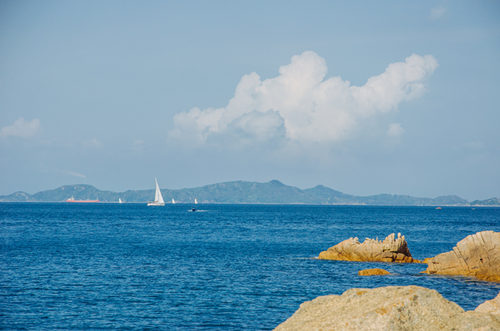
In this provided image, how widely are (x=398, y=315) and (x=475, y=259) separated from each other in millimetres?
35991

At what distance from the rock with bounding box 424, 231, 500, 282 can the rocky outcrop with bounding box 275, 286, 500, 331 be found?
3231 cm

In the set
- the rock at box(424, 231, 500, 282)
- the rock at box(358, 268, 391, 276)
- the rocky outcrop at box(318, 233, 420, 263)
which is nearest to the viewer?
the rock at box(424, 231, 500, 282)

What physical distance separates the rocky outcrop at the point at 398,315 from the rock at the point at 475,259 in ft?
106

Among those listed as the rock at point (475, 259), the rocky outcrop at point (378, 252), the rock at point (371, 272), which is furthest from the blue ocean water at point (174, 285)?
the rocky outcrop at point (378, 252)

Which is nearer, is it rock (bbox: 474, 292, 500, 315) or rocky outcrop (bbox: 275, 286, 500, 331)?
rocky outcrop (bbox: 275, 286, 500, 331)

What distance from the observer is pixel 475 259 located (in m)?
47.4

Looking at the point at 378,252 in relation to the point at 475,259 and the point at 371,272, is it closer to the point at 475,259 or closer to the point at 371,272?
the point at 371,272

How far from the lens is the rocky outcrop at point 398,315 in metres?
15.1

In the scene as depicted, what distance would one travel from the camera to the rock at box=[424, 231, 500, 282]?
45.7 metres

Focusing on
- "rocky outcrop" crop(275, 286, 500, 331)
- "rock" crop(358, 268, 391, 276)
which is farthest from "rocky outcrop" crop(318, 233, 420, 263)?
"rocky outcrop" crop(275, 286, 500, 331)

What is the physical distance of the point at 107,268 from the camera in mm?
52438

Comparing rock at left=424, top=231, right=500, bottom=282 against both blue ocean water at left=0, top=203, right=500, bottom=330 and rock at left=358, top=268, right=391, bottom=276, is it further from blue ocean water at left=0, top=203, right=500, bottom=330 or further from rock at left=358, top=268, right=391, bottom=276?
rock at left=358, top=268, right=391, bottom=276

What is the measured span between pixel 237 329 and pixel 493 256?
2771 cm

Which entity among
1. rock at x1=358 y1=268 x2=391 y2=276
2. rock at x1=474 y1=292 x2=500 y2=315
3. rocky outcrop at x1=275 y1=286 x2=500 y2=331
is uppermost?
rocky outcrop at x1=275 y1=286 x2=500 y2=331
